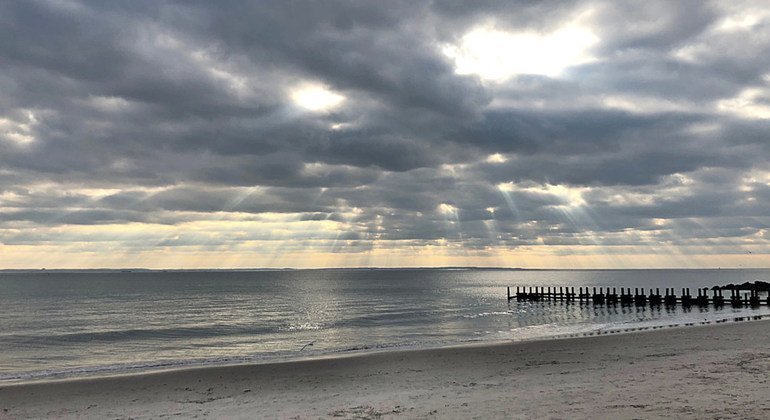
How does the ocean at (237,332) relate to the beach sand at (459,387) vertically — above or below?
below

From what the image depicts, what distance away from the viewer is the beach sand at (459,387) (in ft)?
45.6

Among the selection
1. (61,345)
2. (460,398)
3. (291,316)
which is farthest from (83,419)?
(291,316)

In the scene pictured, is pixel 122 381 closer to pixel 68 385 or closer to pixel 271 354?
pixel 68 385

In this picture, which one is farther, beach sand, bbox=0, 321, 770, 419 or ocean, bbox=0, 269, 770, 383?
ocean, bbox=0, 269, 770, 383

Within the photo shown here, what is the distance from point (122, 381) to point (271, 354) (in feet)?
37.0

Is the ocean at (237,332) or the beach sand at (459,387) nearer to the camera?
the beach sand at (459,387)

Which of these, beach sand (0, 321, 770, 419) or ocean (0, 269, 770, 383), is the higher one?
beach sand (0, 321, 770, 419)

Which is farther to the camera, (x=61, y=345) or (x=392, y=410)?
(x=61, y=345)

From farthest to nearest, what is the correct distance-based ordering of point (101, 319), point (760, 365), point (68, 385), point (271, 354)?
point (101, 319) → point (271, 354) → point (68, 385) → point (760, 365)

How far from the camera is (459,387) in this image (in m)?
17.9

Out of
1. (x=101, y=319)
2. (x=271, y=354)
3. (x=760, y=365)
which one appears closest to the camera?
(x=760, y=365)

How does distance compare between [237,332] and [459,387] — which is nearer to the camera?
[459,387]

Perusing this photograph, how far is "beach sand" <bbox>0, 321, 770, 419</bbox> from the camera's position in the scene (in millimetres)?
13906

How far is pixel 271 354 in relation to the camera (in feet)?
110
